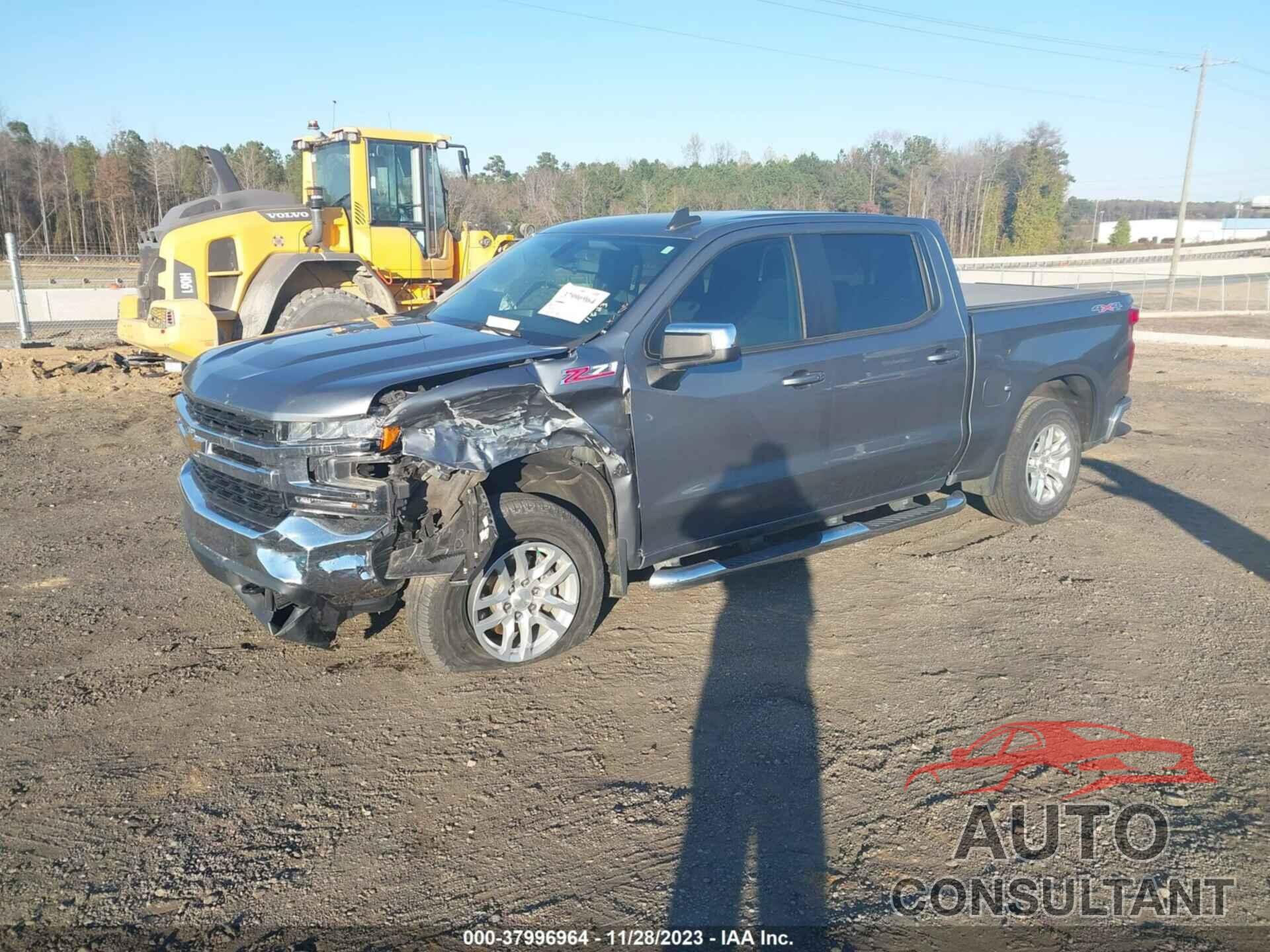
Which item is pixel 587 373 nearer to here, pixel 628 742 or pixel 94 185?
pixel 628 742

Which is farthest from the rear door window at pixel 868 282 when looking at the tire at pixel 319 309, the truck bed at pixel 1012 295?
the tire at pixel 319 309

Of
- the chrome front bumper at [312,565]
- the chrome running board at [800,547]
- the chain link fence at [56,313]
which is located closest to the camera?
Answer: the chrome front bumper at [312,565]

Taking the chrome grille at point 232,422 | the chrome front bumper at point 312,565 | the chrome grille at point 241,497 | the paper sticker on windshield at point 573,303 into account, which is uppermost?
the paper sticker on windshield at point 573,303

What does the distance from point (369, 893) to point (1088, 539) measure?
Answer: 5459mm

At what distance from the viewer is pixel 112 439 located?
924 centimetres

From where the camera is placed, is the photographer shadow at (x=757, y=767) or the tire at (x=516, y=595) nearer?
the photographer shadow at (x=757, y=767)

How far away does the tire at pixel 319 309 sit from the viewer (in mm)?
10586

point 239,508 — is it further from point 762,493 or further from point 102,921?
point 762,493

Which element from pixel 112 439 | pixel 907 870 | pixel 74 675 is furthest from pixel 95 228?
pixel 907 870

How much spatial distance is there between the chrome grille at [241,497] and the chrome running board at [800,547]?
180 cm

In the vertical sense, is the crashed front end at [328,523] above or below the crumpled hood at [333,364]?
below

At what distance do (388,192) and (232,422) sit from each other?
8.34m

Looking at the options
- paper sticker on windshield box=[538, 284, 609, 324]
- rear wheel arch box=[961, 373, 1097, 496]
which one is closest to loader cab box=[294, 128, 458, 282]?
paper sticker on windshield box=[538, 284, 609, 324]

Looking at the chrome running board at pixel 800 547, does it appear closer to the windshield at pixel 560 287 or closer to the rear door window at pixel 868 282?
the rear door window at pixel 868 282
